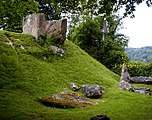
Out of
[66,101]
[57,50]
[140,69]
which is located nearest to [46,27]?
[57,50]

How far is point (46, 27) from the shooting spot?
18.5 m

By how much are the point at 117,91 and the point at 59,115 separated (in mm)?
5418

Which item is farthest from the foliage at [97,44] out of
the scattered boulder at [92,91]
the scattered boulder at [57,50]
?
the scattered boulder at [92,91]

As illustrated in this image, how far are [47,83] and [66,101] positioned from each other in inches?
105

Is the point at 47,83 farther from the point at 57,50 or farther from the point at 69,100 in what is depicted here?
the point at 57,50

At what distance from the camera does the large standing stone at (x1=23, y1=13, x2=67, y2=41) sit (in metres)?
17.9

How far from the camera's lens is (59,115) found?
969cm

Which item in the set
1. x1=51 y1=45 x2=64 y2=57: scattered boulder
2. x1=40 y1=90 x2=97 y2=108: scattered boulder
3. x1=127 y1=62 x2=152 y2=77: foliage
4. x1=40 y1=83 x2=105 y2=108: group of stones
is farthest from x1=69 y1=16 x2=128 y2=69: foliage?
x1=40 y1=90 x2=97 y2=108: scattered boulder

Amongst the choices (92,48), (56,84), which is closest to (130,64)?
(92,48)

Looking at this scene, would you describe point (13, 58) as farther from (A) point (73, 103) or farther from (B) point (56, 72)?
(A) point (73, 103)

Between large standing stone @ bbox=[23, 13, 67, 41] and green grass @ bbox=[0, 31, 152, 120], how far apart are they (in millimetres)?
736

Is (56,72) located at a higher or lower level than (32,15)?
lower

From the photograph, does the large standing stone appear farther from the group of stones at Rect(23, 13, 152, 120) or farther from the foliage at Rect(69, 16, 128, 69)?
the foliage at Rect(69, 16, 128, 69)

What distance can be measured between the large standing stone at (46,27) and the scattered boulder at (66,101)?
6.80m
